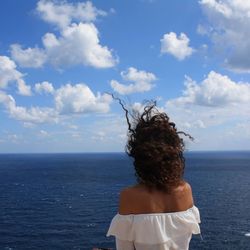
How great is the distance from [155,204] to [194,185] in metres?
151

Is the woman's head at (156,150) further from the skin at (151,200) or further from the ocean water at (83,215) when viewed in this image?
the ocean water at (83,215)

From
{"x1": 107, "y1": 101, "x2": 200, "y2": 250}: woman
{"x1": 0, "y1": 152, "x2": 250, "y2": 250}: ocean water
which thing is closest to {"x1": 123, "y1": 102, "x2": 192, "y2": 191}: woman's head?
{"x1": 107, "y1": 101, "x2": 200, "y2": 250}: woman

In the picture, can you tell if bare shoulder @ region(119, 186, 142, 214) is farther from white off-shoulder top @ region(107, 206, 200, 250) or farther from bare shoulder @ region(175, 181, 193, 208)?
bare shoulder @ region(175, 181, 193, 208)

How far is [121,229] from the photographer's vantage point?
527 cm

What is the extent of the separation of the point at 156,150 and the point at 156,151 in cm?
1

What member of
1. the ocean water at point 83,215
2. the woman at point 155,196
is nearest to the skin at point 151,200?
the woman at point 155,196

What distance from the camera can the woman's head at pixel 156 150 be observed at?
5398 millimetres

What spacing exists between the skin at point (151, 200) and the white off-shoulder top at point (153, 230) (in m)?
0.06

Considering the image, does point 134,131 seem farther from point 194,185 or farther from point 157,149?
point 194,185

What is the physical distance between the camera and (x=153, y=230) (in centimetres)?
521

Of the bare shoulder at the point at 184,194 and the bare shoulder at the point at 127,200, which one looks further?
the bare shoulder at the point at 184,194

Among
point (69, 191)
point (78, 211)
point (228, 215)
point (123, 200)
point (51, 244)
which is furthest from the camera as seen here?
point (69, 191)

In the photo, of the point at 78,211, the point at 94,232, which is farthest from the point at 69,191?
the point at 94,232

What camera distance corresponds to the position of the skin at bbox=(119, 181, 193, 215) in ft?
17.1
